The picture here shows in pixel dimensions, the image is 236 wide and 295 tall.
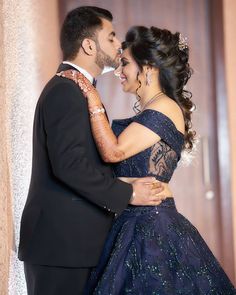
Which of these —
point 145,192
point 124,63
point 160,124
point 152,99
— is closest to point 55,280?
point 145,192

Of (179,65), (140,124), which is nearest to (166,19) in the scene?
(179,65)

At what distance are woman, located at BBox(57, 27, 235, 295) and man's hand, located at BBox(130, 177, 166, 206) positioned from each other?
0.05 m

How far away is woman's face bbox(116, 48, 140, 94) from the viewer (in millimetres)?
2598

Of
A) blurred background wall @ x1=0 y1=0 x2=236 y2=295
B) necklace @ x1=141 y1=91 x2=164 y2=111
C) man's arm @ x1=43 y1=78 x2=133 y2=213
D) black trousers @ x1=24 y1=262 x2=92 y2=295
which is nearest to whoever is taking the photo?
man's arm @ x1=43 y1=78 x2=133 y2=213

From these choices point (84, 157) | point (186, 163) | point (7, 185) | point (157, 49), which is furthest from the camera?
point (186, 163)

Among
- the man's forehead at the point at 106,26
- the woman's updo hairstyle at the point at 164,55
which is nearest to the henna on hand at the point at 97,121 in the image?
the man's forehead at the point at 106,26

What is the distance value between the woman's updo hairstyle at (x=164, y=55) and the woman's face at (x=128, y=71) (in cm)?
2

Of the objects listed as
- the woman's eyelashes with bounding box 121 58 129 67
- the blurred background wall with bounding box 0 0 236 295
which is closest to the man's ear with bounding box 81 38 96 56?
the woman's eyelashes with bounding box 121 58 129 67

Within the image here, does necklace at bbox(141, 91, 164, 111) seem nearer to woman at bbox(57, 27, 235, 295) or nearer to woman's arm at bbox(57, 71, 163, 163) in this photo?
woman at bbox(57, 27, 235, 295)

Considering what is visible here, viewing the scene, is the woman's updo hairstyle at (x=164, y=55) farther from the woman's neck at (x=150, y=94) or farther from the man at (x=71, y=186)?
the man at (x=71, y=186)

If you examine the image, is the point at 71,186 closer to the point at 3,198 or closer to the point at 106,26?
the point at 3,198

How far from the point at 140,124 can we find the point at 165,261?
1.69 ft

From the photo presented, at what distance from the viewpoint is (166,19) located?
4.05m

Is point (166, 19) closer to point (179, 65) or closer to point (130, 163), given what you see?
point (179, 65)
